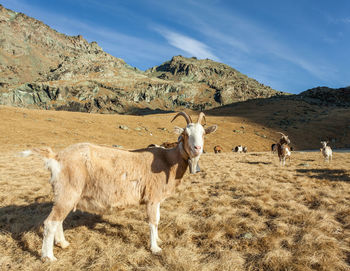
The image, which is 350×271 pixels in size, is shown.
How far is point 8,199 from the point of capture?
840 centimetres

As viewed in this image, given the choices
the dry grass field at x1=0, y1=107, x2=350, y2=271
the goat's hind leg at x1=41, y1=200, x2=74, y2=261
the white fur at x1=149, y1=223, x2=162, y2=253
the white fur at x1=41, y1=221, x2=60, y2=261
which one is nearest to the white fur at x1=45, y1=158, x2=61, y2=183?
the goat's hind leg at x1=41, y1=200, x2=74, y2=261

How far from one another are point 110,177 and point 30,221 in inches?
153

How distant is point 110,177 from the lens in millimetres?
5246

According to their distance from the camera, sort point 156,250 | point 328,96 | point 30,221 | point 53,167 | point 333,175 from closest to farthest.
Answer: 1. point 53,167
2. point 156,250
3. point 30,221
4. point 333,175
5. point 328,96

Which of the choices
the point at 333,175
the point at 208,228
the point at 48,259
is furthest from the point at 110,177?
the point at 333,175

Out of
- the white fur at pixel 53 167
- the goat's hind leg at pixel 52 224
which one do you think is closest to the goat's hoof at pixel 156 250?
the goat's hind leg at pixel 52 224

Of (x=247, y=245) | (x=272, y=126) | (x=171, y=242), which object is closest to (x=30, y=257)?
(x=171, y=242)

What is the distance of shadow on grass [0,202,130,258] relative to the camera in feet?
19.1

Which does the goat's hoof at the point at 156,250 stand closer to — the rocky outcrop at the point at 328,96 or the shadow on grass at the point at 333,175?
the shadow on grass at the point at 333,175

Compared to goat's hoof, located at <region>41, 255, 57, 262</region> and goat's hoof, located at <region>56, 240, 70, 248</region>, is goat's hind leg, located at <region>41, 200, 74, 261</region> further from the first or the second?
goat's hoof, located at <region>56, 240, 70, 248</region>

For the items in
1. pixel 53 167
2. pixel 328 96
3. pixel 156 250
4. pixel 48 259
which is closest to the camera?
pixel 48 259

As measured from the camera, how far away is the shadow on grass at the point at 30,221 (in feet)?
19.1

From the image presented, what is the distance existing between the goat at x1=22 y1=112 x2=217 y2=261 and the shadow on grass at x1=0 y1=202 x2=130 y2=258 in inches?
43.6

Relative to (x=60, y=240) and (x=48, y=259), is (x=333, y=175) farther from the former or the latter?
(x=48, y=259)
